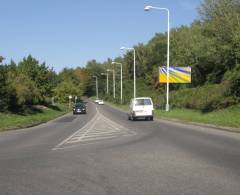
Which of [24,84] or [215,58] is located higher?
[215,58]

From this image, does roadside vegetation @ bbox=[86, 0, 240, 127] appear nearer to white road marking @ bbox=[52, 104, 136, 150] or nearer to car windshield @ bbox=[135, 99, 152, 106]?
car windshield @ bbox=[135, 99, 152, 106]

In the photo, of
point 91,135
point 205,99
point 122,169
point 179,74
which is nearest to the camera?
point 122,169

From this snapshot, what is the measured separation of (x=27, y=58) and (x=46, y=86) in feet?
16.2

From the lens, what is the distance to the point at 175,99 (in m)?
53.7

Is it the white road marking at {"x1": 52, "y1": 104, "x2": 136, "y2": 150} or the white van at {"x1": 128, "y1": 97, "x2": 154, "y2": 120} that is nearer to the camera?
the white road marking at {"x1": 52, "y1": 104, "x2": 136, "y2": 150}

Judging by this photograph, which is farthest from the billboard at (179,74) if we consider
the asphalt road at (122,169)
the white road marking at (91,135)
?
the asphalt road at (122,169)

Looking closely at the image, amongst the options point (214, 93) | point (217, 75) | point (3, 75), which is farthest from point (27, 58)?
point (214, 93)

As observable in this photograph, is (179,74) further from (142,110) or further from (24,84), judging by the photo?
(142,110)

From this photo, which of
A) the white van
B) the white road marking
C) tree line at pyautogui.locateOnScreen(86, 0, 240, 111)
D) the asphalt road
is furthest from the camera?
the white van

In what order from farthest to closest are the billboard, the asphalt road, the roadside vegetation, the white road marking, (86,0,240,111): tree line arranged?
the billboard, (86,0,240,111): tree line, the roadside vegetation, the white road marking, the asphalt road

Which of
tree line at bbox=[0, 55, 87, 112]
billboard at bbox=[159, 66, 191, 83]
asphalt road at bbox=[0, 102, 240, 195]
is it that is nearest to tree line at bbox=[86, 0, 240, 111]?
billboard at bbox=[159, 66, 191, 83]

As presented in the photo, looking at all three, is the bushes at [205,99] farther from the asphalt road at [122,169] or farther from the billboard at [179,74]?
the asphalt road at [122,169]

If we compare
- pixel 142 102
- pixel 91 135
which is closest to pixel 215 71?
pixel 142 102

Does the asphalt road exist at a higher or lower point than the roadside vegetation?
lower
